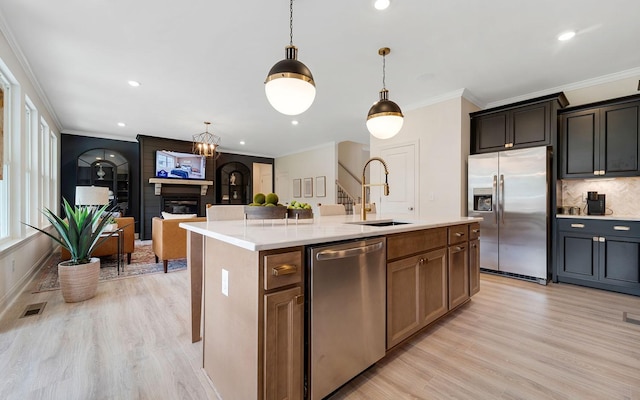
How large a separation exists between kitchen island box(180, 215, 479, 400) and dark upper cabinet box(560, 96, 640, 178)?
289 centimetres

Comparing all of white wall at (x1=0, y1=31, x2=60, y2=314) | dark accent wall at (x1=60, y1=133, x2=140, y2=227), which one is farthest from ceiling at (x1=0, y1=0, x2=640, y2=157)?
dark accent wall at (x1=60, y1=133, x2=140, y2=227)

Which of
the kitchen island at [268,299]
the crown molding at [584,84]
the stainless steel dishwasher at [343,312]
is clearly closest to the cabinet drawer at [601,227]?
the crown molding at [584,84]

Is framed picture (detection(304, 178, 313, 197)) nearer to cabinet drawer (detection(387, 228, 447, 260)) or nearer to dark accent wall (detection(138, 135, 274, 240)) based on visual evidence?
dark accent wall (detection(138, 135, 274, 240))

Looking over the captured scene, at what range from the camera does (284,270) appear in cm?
120

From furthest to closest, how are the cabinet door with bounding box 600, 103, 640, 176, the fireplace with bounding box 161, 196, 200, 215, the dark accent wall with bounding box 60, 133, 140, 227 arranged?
1. the fireplace with bounding box 161, 196, 200, 215
2. the dark accent wall with bounding box 60, 133, 140, 227
3. the cabinet door with bounding box 600, 103, 640, 176

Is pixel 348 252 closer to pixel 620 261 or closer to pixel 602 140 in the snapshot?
pixel 620 261

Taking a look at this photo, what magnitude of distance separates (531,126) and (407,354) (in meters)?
3.56

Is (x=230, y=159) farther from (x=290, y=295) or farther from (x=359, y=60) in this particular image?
(x=290, y=295)

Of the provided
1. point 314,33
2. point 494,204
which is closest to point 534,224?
point 494,204

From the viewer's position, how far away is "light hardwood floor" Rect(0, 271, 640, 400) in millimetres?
1539

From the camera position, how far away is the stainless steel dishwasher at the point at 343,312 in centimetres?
132

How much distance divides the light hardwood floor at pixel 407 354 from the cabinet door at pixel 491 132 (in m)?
2.20

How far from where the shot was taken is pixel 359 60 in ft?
10.2

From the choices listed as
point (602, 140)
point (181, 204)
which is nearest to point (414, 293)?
point (602, 140)
